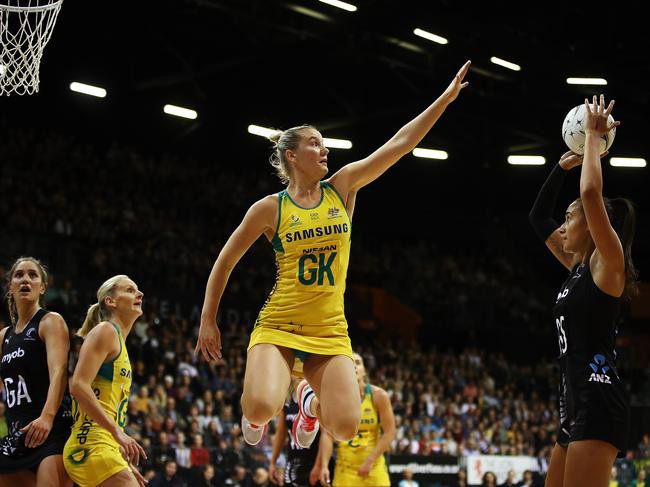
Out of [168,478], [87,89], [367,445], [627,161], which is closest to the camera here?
[367,445]

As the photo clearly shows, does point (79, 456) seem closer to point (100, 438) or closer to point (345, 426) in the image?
point (100, 438)

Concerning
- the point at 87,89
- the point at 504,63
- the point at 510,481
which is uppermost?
the point at 504,63

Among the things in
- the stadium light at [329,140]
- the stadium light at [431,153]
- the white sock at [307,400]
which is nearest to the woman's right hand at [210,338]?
the white sock at [307,400]

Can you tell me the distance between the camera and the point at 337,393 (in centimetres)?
539

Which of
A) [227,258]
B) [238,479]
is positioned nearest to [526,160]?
[238,479]

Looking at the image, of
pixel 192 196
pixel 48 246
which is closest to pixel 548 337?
pixel 192 196

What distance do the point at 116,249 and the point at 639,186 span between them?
1713cm

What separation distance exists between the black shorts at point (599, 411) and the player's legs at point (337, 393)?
142cm

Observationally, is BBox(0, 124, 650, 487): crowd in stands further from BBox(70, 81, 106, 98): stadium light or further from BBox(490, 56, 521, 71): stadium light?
BBox(490, 56, 521, 71): stadium light

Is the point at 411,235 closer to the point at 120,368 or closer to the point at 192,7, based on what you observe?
the point at 192,7

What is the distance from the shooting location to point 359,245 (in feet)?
93.6

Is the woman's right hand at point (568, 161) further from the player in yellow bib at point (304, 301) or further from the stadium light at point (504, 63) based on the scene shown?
the stadium light at point (504, 63)

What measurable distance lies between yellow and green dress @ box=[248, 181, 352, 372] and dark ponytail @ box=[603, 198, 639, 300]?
5.35 feet

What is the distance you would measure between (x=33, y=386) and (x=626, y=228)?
149 inches
